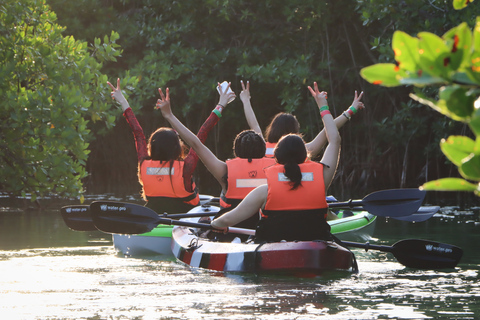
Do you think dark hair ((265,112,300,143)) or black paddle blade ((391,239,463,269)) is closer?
black paddle blade ((391,239,463,269))

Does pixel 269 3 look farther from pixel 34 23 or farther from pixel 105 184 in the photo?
pixel 34 23

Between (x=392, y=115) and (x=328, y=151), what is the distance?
10066 millimetres

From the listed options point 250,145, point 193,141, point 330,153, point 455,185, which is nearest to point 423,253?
point 330,153

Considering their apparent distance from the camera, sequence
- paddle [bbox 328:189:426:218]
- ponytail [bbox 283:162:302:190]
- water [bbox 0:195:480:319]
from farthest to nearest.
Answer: paddle [bbox 328:189:426:218] → ponytail [bbox 283:162:302:190] → water [bbox 0:195:480:319]

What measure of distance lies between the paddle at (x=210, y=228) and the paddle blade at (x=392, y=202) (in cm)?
42

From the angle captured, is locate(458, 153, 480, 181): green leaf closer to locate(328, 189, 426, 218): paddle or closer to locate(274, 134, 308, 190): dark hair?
locate(274, 134, 308, 190): dark hair

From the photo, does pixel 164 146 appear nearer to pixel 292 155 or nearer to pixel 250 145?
pixel 250 145

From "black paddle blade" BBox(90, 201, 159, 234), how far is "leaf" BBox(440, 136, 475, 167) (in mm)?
5098

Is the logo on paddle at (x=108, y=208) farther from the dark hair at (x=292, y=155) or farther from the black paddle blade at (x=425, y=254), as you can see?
the black paddle blade at (x=425, y=254)

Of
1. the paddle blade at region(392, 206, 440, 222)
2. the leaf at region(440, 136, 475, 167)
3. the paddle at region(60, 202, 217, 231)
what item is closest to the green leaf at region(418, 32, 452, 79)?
the leaf at region(440, 136, 475, 167)

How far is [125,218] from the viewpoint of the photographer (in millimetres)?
6250

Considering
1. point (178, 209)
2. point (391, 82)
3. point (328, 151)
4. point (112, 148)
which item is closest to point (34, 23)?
point (178, 209)

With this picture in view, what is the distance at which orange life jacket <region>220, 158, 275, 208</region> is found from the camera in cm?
582

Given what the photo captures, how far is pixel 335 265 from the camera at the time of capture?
16.3 feet
